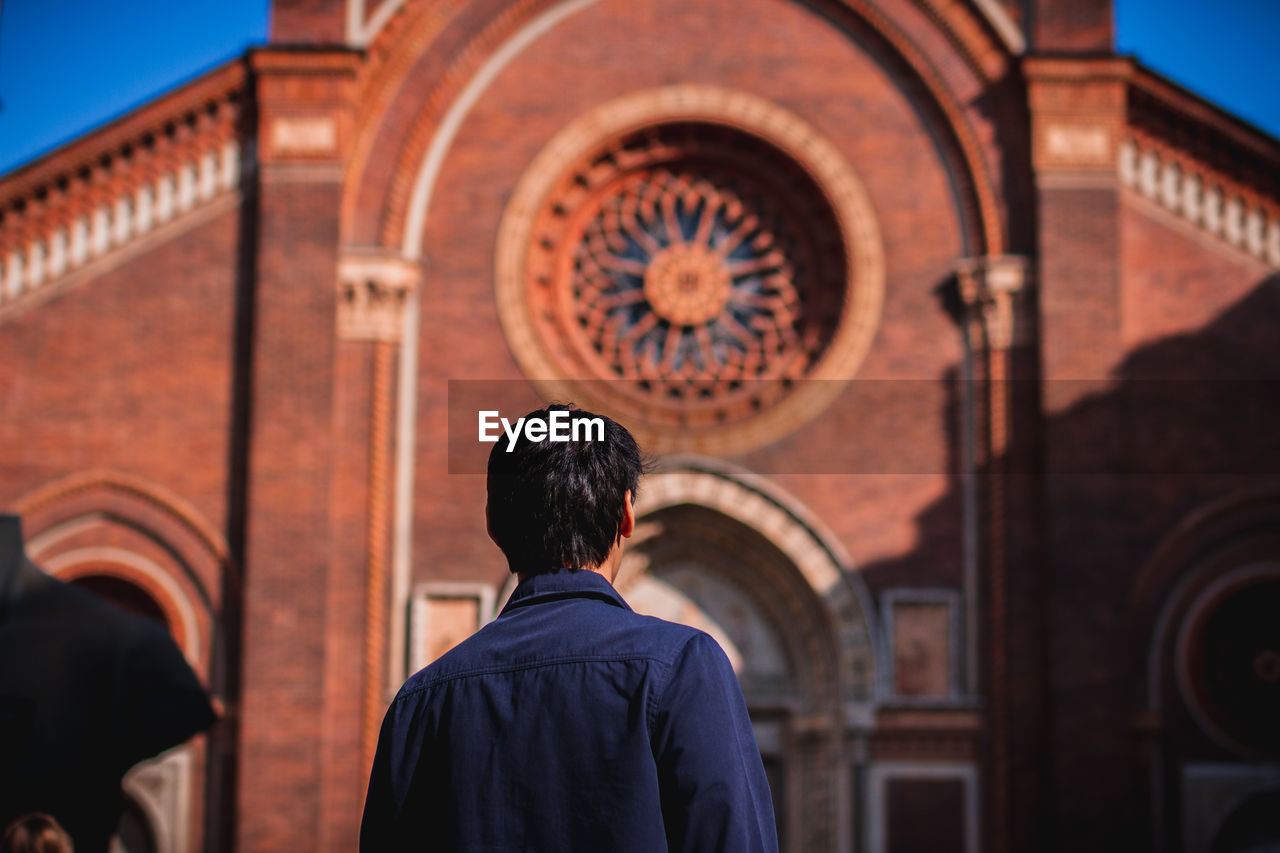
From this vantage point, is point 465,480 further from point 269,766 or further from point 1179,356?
point 1179,356

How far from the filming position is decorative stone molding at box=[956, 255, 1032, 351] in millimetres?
14805

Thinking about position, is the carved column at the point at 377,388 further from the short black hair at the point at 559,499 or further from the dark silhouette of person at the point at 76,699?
the short black hair at the point at 559,499

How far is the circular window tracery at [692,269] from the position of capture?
49.6ft

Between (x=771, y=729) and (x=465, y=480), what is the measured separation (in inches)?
160

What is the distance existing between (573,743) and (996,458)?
13.1 meters

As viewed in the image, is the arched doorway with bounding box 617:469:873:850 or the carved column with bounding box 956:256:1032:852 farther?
the arched doorway with bounding box 617:469:873:850

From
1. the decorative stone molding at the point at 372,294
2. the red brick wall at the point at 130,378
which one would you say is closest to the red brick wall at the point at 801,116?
the decorative stone molding at the point at 372,294

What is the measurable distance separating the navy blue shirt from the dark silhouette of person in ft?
13.2

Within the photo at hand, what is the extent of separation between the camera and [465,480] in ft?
48.6

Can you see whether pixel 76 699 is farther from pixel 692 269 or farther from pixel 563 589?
pixel 692 269

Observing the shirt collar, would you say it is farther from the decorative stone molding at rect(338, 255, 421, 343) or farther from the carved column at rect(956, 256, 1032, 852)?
the decorative stone molding at rect(338, 255, 421, 343)

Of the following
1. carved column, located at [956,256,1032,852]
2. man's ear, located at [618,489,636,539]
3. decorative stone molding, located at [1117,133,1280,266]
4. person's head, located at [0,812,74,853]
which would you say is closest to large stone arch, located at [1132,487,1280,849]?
carved column, located at [956,256,1032,852]

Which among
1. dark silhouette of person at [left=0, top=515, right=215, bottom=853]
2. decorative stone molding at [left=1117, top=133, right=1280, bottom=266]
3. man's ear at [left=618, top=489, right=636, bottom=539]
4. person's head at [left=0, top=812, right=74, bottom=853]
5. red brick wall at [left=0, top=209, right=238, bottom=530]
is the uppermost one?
decorative stone molding at [left=1117, top=133, right=1280, bottom=266]

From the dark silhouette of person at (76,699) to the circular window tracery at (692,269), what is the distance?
29.6 ft
